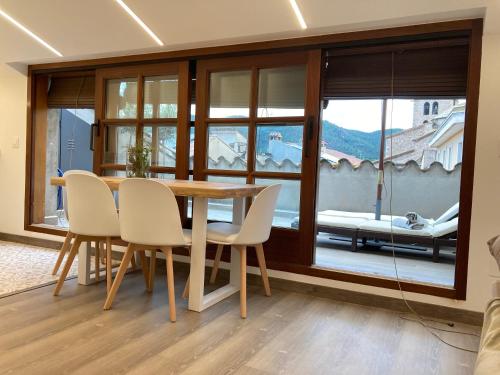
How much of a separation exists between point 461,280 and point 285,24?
208cm

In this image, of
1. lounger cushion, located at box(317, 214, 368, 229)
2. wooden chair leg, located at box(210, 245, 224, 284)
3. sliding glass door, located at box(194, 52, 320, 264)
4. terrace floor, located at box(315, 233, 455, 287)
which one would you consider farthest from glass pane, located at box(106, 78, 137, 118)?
lounger cushion, located at box(317, 214, 368, 229)

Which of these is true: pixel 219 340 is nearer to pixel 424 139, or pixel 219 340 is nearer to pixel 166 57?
pixel 166 57

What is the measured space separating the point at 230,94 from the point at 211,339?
6.70ft

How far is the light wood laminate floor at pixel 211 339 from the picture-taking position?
6.44ft

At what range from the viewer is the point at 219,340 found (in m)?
2.26

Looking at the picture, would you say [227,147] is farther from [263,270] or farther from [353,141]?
[353,141]

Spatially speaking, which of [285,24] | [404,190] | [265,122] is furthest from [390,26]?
[404,190]

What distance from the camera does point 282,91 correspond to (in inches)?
131

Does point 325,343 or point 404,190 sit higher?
point 404,190

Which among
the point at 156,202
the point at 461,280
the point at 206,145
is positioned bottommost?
the point at 461,280

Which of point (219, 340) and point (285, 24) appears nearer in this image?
Result: point (219, 340)

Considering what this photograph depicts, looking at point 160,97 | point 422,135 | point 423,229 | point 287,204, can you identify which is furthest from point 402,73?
point 422,135

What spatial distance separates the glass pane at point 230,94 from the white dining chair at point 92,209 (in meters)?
1.24

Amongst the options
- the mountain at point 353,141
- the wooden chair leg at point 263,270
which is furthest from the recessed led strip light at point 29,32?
the mountain at point 353,141
